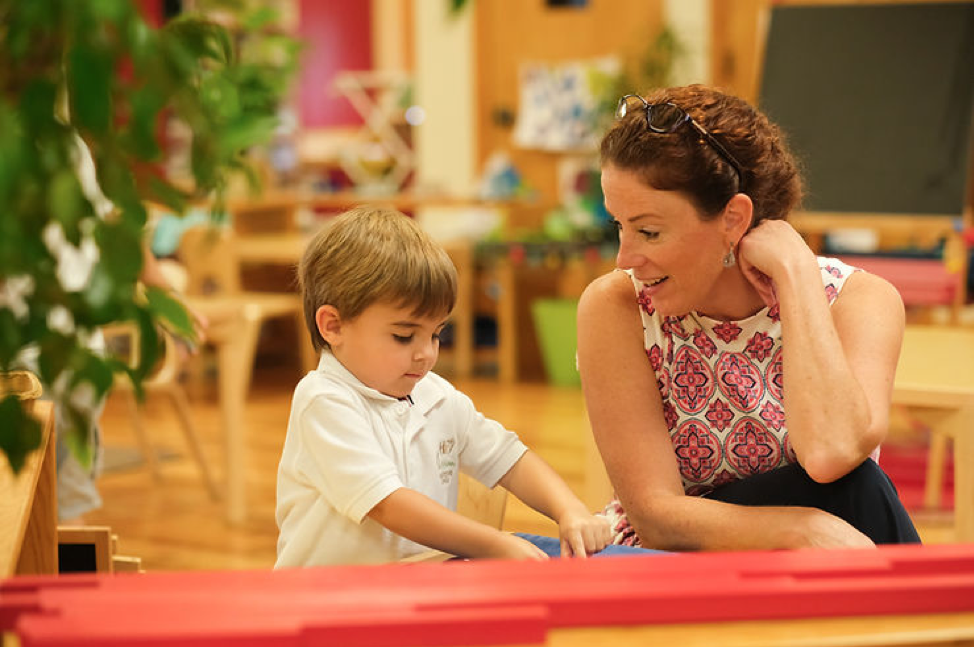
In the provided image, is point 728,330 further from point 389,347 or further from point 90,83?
point 90,83

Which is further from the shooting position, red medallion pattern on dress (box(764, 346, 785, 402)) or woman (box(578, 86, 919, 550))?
red medallion pattern on dress (box(764, 346, 785, 402))

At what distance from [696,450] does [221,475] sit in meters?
2.73

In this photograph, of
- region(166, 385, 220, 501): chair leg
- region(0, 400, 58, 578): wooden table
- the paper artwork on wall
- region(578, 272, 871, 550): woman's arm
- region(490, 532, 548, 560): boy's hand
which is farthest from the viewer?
the paper artwork on wall

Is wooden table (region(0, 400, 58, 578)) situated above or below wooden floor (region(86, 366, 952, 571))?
above

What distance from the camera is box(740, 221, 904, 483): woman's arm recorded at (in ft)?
4.62

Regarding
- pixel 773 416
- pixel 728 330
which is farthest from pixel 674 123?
pixel 773 416

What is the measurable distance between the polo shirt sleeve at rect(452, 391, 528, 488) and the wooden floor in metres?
0.47

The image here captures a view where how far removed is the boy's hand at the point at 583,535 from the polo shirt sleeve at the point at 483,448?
0.58 feet

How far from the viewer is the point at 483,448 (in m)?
1.57

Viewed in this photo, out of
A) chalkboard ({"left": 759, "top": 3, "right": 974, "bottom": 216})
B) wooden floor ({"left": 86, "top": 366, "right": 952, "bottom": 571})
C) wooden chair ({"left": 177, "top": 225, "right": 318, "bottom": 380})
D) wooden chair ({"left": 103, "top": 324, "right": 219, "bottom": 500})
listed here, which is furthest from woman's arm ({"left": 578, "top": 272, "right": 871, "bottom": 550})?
wooden chair ({"left": 177, "top": 225, "right": 318, "bottom": 380})

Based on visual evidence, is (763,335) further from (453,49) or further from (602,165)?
(453,49)

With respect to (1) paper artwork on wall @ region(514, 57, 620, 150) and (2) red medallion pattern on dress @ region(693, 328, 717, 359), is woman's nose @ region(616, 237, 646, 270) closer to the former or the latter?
(2) red medallion pattern on dress @ region(693, 328, 717, 359)

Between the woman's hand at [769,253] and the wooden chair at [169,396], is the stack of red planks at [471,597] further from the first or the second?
the wooden chair at [169,396]

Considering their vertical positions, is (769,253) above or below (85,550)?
above
